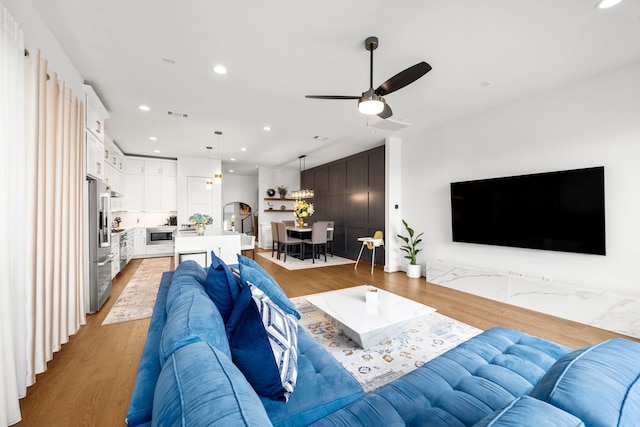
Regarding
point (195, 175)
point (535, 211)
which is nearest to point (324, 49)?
point (535, 211)

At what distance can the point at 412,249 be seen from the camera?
17.3 feet

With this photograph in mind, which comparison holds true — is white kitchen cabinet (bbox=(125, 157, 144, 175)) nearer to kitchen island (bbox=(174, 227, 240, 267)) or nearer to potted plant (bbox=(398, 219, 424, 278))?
kitchen island (bbox=(174, 227, 240, 267))

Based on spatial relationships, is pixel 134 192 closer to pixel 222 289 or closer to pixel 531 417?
pixel 222 289

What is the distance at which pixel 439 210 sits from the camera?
16.2 feet

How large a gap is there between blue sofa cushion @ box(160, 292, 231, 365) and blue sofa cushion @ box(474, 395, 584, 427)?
868mm

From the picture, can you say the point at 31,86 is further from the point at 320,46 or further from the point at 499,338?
the point at 499,338

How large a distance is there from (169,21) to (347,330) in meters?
3.05

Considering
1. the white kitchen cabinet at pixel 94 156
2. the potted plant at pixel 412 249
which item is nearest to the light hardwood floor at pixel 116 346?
the potted plant at pixel 412 249

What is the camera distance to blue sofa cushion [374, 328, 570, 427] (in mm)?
1089

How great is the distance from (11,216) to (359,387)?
2.32m

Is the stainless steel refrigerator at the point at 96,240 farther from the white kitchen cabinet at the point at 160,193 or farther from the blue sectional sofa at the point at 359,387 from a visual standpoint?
the white kitchen cabinet at the point at 160,193

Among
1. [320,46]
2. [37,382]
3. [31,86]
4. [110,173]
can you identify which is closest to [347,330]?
[37,382]

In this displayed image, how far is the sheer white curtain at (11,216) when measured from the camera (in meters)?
1.52

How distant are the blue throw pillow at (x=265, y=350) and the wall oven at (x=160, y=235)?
678cm
